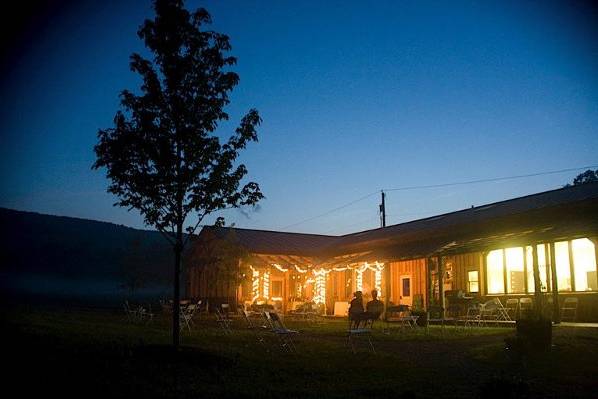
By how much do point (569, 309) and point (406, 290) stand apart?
7734mm

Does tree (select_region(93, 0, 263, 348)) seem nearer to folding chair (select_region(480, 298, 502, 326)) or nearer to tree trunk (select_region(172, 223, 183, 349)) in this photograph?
tree trunk (select_region(172, 223, 183, 349))

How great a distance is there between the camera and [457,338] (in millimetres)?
12180

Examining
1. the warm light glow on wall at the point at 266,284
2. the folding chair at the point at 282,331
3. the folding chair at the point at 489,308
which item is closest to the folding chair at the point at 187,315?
the folding chair at the point at 282,331

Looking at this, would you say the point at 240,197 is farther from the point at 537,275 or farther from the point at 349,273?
the point at 349,273

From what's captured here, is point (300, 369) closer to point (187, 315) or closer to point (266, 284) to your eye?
point (187, 315)

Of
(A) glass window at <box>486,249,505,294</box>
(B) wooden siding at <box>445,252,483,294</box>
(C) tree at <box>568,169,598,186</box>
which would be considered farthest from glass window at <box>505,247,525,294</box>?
(C) tree at <box>568,169,598,186</box>

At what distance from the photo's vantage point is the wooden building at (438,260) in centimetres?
1405

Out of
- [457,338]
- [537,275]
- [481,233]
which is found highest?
[481,233]

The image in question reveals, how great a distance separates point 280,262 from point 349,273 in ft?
10.6

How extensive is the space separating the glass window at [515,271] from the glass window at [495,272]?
258 millimetres

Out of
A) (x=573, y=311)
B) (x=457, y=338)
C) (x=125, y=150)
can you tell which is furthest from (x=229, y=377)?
(x=573, y=311)

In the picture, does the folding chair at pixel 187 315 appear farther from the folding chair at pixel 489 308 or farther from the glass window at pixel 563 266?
the glass window at pixel 563 266

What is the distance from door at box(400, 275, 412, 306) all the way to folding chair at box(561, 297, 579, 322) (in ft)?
23.5

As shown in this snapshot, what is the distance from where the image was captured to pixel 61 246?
7488 cm
